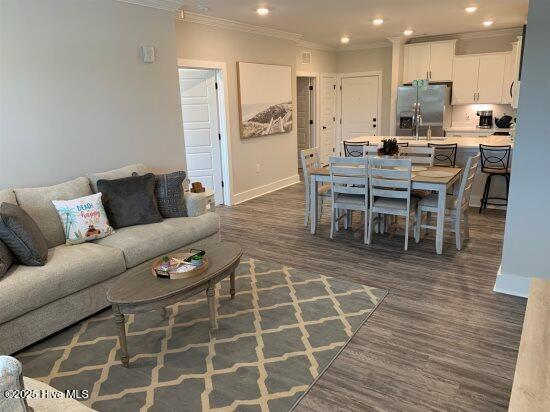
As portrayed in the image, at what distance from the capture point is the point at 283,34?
688cm

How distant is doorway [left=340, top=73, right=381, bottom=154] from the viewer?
350 inches

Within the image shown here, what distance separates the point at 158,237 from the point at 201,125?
290cm

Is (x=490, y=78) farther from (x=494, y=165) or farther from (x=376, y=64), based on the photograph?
(x=494, y=165)

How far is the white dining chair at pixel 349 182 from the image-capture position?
4426 mm

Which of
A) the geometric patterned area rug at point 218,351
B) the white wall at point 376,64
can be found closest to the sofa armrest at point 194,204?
the geometric patterned area rug at point 218,351

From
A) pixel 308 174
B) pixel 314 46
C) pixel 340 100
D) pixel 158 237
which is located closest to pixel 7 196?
pixel 158 237

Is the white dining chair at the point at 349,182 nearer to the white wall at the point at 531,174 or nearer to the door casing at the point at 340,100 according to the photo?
the white wall at the point at 531,174

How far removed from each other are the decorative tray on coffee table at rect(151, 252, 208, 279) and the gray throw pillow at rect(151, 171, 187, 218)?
3.80ft

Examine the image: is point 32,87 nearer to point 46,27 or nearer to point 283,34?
point 46,27

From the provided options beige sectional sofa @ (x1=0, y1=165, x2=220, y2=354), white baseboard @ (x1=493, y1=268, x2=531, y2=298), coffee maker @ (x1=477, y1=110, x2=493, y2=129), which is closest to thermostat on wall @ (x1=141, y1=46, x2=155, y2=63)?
beige sectional sofa @ (x1=0, y1=165, x2=220, y2=354)

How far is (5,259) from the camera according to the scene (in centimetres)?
275

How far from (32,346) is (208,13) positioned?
4.31 m

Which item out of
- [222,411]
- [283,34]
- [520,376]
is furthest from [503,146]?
[222,411]

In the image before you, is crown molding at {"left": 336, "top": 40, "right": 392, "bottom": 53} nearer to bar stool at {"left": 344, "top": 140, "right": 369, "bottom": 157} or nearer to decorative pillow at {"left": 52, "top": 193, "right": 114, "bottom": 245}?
bar stool at {"left": 344, "top": 140, "right": 369, "bottom": 157}
